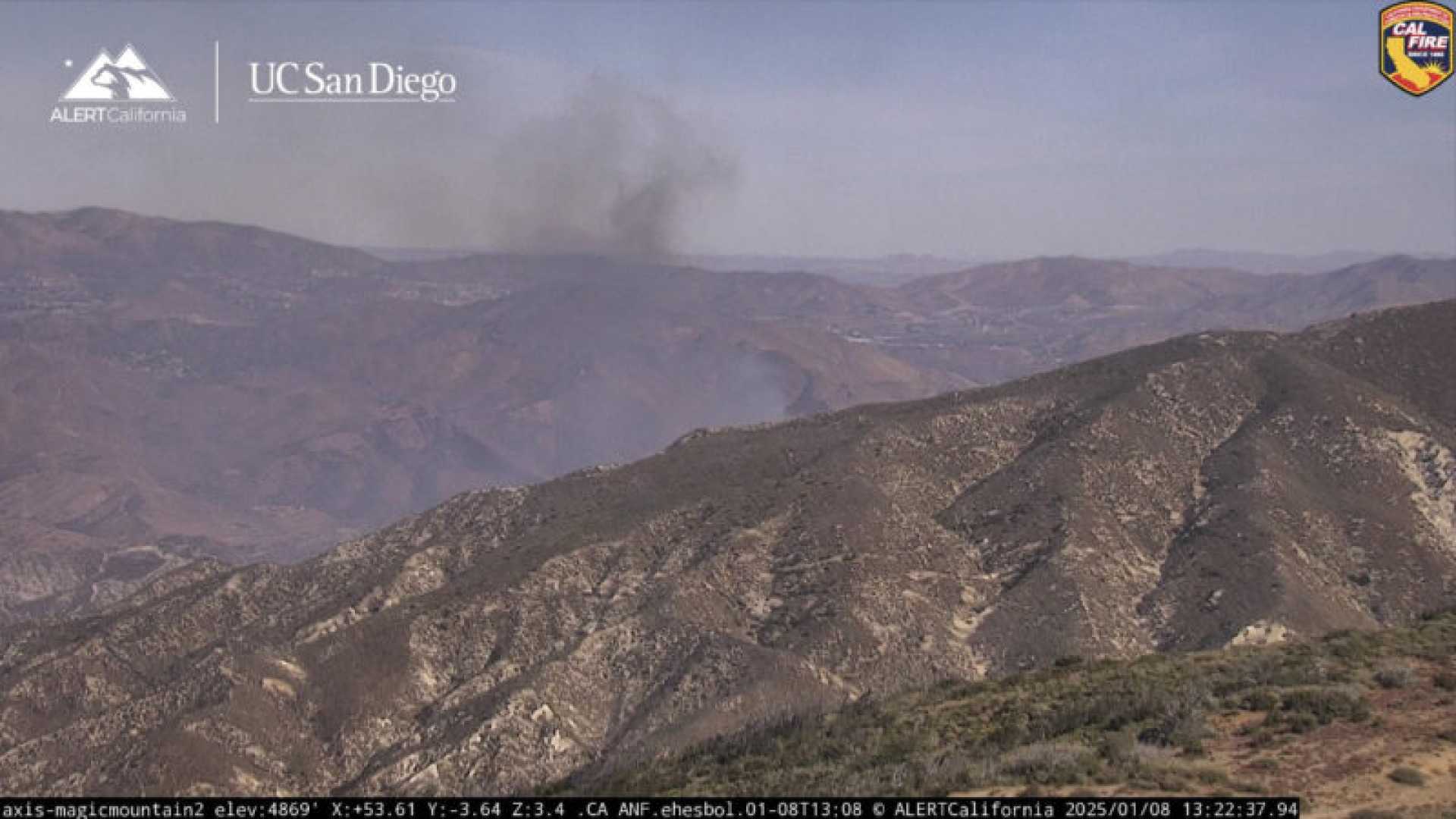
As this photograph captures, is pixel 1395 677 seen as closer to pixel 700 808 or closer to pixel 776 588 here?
pixel 700 808

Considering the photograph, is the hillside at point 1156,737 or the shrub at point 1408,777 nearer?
the shrub at point 1408,777

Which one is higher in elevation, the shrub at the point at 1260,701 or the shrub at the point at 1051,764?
the shrub at the point at 1260,701

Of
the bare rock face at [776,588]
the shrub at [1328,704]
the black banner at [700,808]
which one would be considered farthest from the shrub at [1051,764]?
the bare rock face at [776,588]

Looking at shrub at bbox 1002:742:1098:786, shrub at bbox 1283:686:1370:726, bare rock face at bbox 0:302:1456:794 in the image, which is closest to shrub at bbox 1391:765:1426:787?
shrub at bbox 1283:686:1370:726

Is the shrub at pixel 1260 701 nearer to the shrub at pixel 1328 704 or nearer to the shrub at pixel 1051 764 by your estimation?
the shrub at pixel 1328 704

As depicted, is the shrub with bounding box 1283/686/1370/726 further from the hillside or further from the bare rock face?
the bare rock face

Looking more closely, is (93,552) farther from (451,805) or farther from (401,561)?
(451,805)
